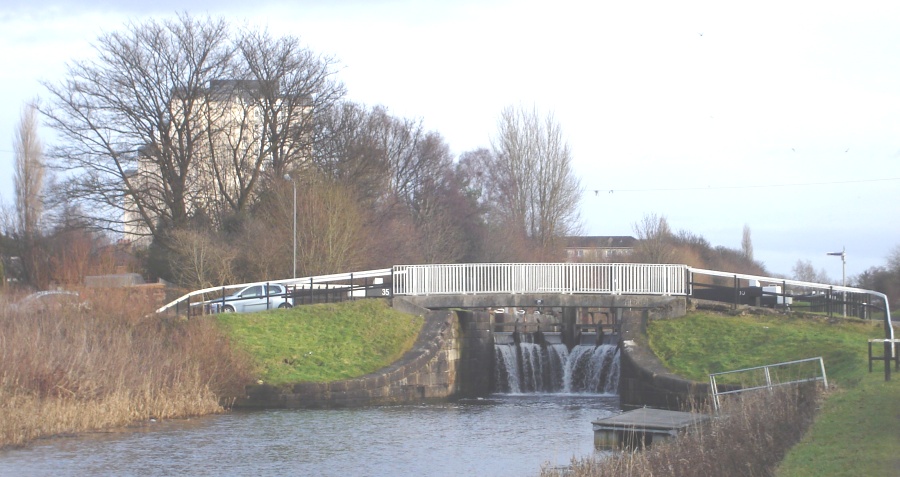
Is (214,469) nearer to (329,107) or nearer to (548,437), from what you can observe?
(548,437)

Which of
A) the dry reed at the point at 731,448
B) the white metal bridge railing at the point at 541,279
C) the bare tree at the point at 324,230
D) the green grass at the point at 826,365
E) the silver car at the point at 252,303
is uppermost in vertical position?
the bare tree at the point at 324,230

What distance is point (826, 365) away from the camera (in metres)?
21.4

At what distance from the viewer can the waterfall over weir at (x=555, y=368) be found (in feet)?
101

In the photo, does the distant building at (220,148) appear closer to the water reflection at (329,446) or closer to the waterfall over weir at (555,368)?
the waterfall over weir at (555,368)

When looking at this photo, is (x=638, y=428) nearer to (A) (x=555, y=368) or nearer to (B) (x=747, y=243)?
(A) (x=555, y=368)

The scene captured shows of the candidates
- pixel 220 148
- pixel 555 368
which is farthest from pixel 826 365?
pixel 220 148

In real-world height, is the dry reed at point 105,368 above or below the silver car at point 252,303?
below

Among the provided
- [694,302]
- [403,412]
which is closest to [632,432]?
[403,412]

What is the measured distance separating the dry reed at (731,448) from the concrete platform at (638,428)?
1.32m

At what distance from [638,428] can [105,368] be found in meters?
11.5

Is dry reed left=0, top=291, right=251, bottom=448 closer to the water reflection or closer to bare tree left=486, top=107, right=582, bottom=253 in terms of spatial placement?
the water reflection

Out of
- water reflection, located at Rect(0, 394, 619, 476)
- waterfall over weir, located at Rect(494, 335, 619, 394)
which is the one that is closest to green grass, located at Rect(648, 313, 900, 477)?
waterfall over weir, located at Rect(494, 335, 619, 394)

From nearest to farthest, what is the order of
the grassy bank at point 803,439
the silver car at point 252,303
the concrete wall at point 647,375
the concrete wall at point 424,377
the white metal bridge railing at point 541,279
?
the grassy bank at point 803,439
the concrete wall at point 647,375
the concrete wall at point 424,377
the white metal bridge railing at point 541,279
the silver car at point 252,303

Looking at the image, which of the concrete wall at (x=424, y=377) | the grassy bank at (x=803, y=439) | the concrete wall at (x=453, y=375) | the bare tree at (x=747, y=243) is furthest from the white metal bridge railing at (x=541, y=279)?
the bare tree at (x=747, y=243)
